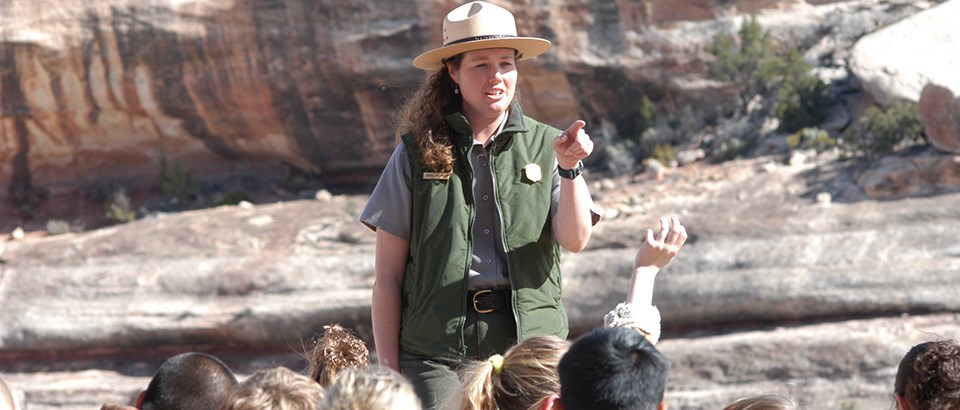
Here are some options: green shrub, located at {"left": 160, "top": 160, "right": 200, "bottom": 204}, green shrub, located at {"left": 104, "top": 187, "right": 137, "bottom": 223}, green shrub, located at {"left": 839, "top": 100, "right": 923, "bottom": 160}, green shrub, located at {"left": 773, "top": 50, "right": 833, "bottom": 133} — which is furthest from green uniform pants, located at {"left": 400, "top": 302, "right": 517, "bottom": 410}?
green shrub, located at {"left": 160, "top": 160, "right": 200, "bottom": 204}

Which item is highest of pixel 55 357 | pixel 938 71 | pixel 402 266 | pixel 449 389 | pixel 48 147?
pixel 402 266

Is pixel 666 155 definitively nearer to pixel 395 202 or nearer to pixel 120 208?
pixel 120 208

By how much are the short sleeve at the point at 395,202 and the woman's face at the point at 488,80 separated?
0.81ft

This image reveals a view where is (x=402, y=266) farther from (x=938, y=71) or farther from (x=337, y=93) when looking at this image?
(x=337, y=93)

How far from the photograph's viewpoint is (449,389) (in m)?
3.30

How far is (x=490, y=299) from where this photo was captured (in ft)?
10.9

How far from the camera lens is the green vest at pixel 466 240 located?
3297 millimetres

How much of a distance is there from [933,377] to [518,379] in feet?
2.98

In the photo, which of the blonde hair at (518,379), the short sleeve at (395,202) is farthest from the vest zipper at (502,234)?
the blonde hair at (518,379)

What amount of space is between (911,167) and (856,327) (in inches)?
76.1

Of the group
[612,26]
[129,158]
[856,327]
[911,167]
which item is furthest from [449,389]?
[129,158]

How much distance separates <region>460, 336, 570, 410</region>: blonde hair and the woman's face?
79cm

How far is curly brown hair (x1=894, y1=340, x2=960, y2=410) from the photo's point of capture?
8.83 ft

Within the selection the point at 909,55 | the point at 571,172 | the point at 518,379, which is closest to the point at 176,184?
the point at 909,55
